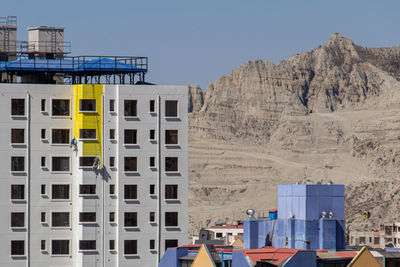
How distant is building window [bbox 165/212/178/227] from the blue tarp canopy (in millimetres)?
13413

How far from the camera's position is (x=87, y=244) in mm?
85688

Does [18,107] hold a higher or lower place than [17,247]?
higher

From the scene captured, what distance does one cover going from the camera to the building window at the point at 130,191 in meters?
87.0

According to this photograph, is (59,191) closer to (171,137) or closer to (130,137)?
(130,137)

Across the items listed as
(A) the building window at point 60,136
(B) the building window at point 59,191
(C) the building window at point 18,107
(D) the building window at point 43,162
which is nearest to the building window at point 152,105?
(A) the building window at point 60,136

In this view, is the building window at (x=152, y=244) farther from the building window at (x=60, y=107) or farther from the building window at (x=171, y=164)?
the building window at (x=60, y=107)

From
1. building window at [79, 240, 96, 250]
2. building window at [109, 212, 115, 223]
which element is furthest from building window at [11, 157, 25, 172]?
building window at [109, 212, 115, 223]

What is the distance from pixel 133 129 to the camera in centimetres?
8775

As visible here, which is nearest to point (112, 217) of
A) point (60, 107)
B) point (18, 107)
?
point (60, 107)

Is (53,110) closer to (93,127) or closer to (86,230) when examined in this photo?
(93,127)

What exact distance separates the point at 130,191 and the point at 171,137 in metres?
5.79

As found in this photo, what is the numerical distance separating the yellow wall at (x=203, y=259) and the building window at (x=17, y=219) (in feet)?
58.4

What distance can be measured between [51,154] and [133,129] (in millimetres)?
7037

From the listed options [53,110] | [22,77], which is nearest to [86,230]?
[53,110]
